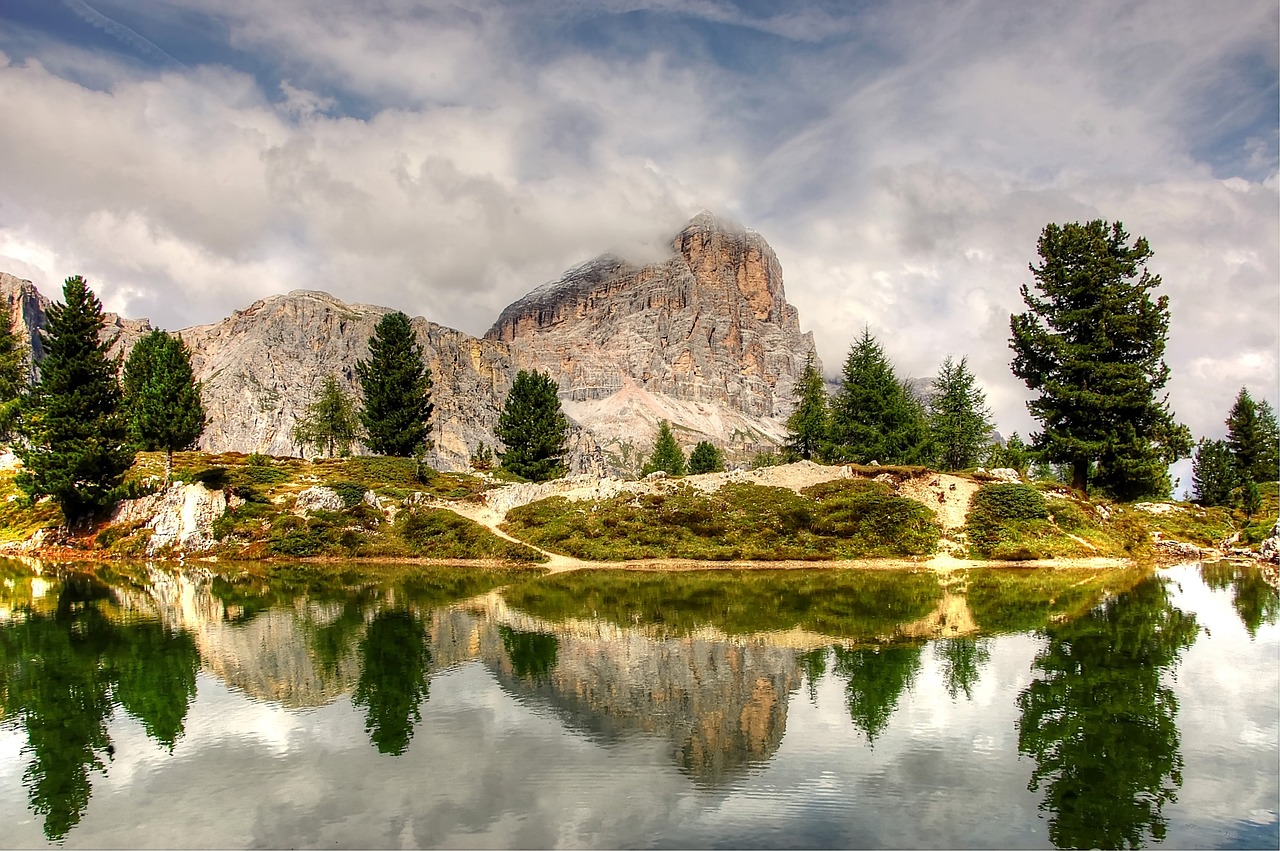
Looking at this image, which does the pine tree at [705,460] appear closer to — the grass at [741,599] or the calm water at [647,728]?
the grass at [741,599]

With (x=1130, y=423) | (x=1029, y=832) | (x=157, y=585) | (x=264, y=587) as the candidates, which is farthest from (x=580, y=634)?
(x=1130, y=423)

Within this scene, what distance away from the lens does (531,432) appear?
7794cm

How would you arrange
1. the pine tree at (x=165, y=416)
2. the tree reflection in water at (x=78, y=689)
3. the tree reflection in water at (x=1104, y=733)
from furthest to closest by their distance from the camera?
the pine tree at (x=165, y=416)
the tree reflection in water at (x=78, y=689)
the tree reflection in water at (x=1104, y=733)

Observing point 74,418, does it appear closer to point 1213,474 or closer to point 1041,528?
point 1041,528

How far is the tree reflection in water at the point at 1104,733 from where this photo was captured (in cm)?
1091

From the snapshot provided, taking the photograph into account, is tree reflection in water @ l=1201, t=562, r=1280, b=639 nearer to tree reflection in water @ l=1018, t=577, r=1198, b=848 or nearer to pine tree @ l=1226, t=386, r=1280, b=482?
tree reflection in water @ l=1018, t=577, r=1198, b=848

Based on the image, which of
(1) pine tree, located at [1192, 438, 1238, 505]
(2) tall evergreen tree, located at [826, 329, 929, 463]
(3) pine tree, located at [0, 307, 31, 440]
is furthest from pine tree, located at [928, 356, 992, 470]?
(3) pine tree, located at [0, 307, 31, 440]

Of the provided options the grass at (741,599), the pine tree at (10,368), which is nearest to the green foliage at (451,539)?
the grass at (741,599)

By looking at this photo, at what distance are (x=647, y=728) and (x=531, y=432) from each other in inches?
2521

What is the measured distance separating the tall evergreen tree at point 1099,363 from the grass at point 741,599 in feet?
65.1

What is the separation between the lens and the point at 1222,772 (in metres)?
12.7

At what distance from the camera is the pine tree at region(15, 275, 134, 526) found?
2058 inches

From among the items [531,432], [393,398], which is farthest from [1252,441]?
[393,398]

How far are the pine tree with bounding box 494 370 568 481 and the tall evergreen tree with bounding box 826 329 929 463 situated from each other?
29377 mm
